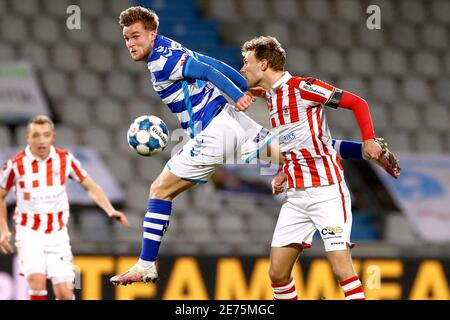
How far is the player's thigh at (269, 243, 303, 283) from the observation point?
568 cm

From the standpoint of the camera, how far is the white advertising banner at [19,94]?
10250 mm

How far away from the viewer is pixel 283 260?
569cm

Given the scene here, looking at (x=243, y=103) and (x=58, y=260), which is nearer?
(x=243, y=103)

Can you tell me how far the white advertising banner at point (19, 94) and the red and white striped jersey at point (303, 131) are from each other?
5.15m

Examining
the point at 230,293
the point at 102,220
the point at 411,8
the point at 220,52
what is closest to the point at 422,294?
the point at 230,293

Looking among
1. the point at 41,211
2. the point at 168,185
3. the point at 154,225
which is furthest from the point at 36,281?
the point at 168,185

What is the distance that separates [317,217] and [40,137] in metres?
2.31

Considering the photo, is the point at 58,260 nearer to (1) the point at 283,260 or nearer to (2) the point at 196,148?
(2) the point at 196,148

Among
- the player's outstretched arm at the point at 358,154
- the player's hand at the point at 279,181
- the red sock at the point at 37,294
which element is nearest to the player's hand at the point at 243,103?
the player's hand at the point at 279,181

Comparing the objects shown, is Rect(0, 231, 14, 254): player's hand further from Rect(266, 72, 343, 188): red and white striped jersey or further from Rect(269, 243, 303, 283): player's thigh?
Rect(266, 72, 343, 188): red and white striped jersey

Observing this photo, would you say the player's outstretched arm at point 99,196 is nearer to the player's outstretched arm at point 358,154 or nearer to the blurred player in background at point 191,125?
the blurred player in background at point 191,125

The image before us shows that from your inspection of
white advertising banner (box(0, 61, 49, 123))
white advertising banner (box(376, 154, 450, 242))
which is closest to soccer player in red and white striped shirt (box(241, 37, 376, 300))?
white advertising banner (box(376, 154, 450, 242))

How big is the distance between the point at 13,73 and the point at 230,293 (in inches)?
137

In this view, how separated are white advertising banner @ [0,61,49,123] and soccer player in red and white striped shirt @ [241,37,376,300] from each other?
16.6 ft
